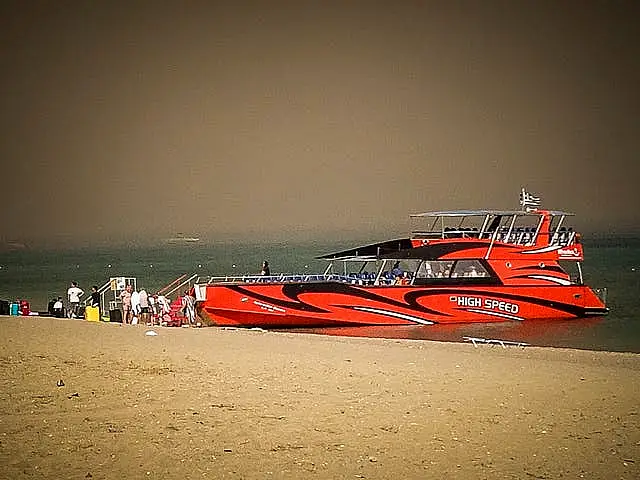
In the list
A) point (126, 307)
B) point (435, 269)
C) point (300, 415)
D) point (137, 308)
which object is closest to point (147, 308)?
point (137, 308)

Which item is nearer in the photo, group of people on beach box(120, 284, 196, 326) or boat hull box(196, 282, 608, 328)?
group of people on beach box(120, 284, 196, 326)

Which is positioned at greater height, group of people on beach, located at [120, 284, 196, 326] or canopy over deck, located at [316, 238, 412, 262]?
canopy over deck, located at [316, 238, 412, 262]

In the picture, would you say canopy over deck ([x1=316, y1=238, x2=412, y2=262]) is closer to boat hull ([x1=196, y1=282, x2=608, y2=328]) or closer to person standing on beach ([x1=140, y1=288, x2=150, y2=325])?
boat hull ([x1=196, y1=282, x2=608, y2=328])

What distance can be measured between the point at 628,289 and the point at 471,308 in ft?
64.0

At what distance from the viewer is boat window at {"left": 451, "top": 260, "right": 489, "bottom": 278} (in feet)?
92.0

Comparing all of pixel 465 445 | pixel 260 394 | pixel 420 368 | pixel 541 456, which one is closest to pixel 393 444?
pixel 465 445

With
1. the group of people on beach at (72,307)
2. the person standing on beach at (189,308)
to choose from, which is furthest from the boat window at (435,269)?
the group of people on beach at (72,307)

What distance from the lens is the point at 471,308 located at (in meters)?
28.0

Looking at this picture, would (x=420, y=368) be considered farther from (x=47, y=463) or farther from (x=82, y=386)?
(x=47, y=463)

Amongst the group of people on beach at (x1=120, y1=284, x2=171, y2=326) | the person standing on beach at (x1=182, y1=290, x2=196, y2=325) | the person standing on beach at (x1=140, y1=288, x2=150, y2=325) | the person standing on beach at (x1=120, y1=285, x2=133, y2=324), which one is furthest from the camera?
the person standing on beach at (x1=182, y1=290, x2=196, y2=325)

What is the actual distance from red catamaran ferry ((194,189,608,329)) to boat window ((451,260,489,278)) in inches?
1.3

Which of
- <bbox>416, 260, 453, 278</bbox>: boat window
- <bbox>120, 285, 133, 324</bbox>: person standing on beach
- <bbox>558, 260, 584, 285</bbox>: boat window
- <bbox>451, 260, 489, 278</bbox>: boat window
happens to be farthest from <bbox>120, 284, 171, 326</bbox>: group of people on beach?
<bbox>558, 260, 584, 285</bbox>: boat window

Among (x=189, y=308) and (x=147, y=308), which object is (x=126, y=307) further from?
(x=189, y=308)

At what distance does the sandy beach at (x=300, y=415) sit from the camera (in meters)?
6.45
